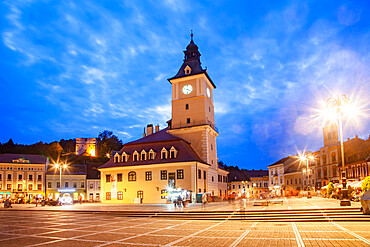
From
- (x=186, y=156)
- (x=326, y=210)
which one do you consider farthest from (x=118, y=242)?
(x=186, y=156)

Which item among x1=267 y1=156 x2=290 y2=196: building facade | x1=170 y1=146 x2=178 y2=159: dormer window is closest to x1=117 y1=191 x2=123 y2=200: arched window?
x1=170 y1=146 x2=178 y2=159: dormer window

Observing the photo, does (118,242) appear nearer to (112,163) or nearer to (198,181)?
(198,181)

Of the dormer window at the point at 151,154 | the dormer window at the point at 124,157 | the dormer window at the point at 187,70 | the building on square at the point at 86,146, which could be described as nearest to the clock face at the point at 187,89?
the dormer window at the point at 187,70

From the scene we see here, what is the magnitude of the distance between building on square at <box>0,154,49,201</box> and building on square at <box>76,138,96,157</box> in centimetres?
6260

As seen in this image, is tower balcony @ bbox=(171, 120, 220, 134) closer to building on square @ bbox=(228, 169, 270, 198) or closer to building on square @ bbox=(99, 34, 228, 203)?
building on square @ bbox=(99, 34, 228, 203)

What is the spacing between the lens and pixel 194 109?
5034 centimetres

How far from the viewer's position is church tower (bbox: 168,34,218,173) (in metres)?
48.7

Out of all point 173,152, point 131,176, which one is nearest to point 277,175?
point 173,152

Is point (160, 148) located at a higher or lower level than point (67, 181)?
higher

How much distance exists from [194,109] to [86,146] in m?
107

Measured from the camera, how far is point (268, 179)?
355 ft

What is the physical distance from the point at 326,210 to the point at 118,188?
33.3 meters

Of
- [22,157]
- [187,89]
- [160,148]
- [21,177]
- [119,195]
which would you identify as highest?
[187,89]

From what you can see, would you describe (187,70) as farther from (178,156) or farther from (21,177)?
(21,177)
